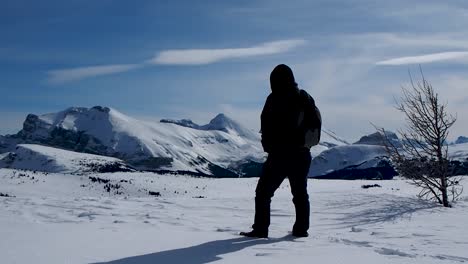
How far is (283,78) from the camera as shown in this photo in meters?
6.97

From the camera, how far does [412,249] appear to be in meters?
6.05

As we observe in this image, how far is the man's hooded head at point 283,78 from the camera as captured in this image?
6965 mm

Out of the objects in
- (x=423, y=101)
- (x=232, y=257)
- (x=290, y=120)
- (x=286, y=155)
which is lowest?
(x=232, y=257)

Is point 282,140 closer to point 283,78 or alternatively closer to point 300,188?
point 300,188

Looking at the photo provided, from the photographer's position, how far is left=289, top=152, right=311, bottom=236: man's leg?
22.9 feet

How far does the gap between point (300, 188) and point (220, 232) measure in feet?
4.88

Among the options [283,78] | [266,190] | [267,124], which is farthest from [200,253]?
[283,78]

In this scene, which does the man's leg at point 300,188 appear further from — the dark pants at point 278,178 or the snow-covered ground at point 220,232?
the snow-covered ground at point 220,232

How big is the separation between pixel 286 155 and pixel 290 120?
494 millimetres

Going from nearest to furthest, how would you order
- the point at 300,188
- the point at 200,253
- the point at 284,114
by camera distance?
1. the point at 200,253
2. the point at 284,114
3. the point at 300,188

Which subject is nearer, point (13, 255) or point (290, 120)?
point (13, 255)

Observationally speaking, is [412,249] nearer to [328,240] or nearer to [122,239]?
[328,240]

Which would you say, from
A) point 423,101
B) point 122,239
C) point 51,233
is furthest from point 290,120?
point 423,101

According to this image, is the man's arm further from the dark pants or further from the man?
the dark pants
